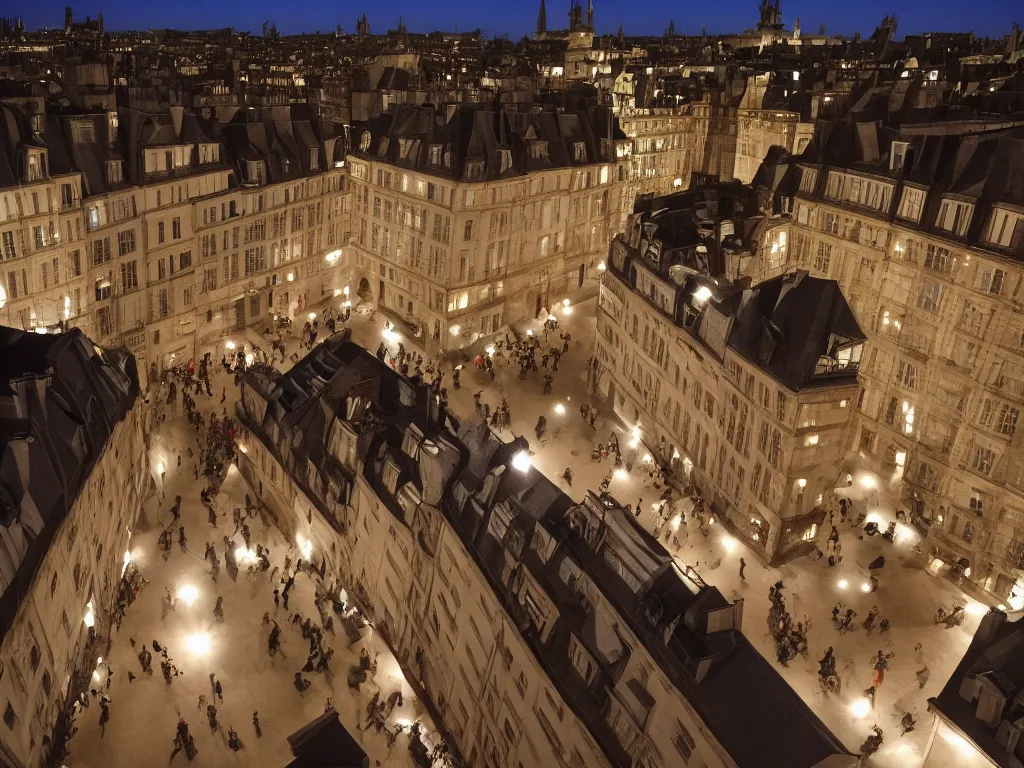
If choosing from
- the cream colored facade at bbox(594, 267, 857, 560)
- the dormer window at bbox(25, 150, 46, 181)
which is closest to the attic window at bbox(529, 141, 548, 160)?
the cream colored facade at bbox(594, 267, 857, 560)

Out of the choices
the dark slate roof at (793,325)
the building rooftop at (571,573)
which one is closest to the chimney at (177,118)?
the building rooftop at (571,573)

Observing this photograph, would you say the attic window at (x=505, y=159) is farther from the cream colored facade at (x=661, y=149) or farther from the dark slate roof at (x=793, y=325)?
the cream colored facade at (x=661, y=149)

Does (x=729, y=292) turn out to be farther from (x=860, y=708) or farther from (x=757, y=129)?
(x=757, y=129)

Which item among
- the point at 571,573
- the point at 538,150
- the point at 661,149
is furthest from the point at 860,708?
the point at 661,149

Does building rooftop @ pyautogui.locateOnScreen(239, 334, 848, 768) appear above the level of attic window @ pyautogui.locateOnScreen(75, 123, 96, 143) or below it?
below

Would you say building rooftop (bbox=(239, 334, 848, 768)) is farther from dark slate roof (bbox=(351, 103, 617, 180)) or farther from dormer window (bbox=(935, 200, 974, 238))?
dark slate roof (bbox=(351, 103, 617, 180))

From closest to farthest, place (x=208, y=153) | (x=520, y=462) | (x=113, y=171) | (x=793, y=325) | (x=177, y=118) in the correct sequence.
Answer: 1. (x=520, y=462)
2. (x=793, y=325)
3. (x=113, y=171)
4. (x=177, y=118)
5. (x=208, y=153)
